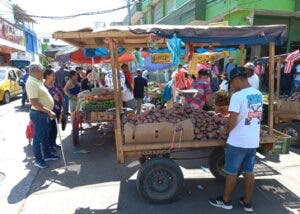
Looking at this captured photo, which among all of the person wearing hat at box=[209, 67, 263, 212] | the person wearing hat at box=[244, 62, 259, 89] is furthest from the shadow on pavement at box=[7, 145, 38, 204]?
the person wearing hat at box=[244, 62, 259, 89]

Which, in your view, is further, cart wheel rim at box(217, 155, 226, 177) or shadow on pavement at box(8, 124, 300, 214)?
cart wheel rim at box(217, 155, 226, 177)

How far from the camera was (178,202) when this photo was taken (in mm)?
5082

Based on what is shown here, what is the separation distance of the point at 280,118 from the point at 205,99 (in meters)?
2.30

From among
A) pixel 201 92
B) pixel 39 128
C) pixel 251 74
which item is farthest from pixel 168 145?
pixel 251 74

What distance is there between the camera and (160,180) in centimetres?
503

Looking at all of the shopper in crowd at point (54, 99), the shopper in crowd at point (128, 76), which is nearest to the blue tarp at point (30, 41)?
the shopper in crowd at point (128, 76)

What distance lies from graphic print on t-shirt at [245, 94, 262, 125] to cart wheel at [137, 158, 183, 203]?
4.14ft

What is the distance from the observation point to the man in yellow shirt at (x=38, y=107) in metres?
6.17

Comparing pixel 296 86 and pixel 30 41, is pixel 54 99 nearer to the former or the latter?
pixel 296 86

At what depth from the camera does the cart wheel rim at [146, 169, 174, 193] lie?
501 centimetres

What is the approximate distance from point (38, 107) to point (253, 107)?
12.4 feet

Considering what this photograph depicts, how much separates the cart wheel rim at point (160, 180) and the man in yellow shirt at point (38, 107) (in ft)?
8.07

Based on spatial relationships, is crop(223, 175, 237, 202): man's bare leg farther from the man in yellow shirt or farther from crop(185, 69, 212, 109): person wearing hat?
the man in yellow shirt

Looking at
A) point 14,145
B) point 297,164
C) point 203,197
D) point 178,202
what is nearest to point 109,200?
point 178,202
